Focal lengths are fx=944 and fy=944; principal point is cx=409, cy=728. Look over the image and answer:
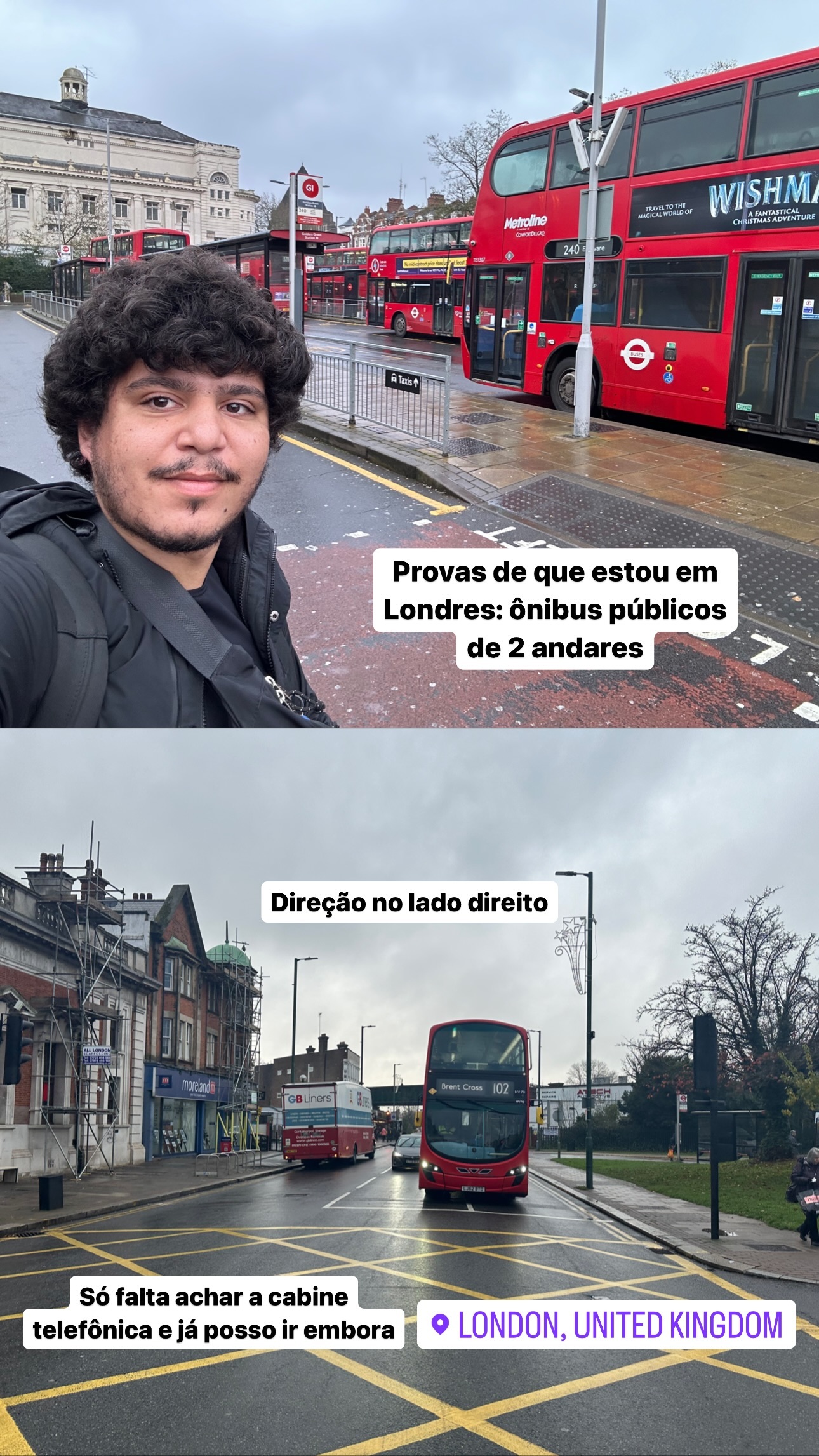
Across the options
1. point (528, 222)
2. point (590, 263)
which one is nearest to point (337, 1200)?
point (590, 263)

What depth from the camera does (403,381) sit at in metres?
13.7

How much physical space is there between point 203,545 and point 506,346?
16540 mm

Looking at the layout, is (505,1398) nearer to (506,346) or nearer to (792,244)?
(792,244)

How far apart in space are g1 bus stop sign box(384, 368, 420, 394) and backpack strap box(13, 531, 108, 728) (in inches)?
473

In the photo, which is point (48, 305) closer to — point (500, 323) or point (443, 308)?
point (443, 308)

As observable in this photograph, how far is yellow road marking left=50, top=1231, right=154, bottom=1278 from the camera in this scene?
15.4 ft

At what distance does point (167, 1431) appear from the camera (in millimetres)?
4043

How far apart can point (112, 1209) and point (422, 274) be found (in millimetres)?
34798

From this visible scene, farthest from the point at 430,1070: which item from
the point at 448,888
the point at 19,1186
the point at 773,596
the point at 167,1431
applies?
the point at 19,1186

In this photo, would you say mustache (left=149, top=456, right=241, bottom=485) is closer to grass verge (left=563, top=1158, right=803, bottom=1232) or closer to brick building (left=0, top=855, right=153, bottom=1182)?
brick building (left=0, top=855, right=153, bottom=1182)

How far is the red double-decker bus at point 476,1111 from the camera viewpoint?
6125 mm

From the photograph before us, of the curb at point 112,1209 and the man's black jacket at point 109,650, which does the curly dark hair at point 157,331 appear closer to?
the man's black jacket at point 109,650

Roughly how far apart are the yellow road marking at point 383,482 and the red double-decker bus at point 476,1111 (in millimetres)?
5632

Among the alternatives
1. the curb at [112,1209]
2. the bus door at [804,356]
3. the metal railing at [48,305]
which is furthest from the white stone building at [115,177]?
the curb at [112,1209]
